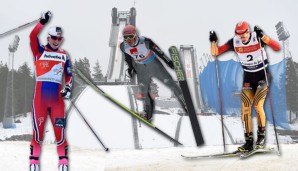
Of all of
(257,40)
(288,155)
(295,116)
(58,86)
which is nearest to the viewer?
(58,86)

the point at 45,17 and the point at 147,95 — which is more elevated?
the point at 45,17

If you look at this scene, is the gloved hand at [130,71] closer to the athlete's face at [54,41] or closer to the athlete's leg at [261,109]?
the athlete's face at [54,41]

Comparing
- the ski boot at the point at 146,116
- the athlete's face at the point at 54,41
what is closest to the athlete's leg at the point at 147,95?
the ski boot at the point at 146,116

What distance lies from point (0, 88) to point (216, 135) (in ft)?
115

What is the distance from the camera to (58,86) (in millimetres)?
6594

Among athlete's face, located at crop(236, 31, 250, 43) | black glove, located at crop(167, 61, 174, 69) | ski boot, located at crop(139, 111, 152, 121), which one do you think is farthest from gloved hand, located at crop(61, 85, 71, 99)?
athlete's face, located at crop(236, 31, 250, 43)

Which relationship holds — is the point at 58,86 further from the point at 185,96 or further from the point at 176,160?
the point at 176,160

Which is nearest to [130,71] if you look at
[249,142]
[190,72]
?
[249,142]

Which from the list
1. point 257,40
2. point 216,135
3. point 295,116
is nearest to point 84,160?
point 257,40

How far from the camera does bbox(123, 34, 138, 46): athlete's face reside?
8.45 m

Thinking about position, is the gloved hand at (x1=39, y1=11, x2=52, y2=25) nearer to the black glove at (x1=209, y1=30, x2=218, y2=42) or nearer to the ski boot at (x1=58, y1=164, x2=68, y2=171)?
the ski boot at (x1=58, y1=164, x2=68, y2=171)

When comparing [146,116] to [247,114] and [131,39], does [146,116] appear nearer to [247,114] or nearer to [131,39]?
[131,39]

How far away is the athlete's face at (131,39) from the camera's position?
8453 millimetres

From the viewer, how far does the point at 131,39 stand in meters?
8.48
